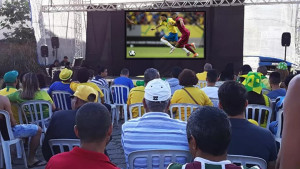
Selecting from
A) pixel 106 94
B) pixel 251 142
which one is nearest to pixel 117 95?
pixel 106 94

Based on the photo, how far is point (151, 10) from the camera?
13625mm

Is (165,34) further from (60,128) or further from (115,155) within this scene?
(60,128)

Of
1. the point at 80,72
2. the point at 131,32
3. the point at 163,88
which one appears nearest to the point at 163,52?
the point at 131,32

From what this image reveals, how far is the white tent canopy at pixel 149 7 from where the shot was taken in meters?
12.7

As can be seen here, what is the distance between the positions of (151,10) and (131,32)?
3.82 ft

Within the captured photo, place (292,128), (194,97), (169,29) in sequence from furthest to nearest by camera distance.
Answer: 1. (169,29)
2. (194,97)
3. (292,128)

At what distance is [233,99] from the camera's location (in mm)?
2383

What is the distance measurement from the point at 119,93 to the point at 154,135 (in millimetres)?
4184

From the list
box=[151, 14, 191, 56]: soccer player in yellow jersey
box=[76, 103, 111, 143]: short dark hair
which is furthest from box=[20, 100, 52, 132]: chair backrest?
box=[151, 14, 191, 56]: soccer player in yellow jersey

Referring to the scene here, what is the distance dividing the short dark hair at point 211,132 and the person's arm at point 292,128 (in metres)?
0.28

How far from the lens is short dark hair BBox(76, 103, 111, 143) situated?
5.78 ft

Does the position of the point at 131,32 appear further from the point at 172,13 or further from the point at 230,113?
the point at 230,113

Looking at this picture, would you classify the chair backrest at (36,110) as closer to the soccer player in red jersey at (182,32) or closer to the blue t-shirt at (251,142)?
the blue t-shirt at (251,142)

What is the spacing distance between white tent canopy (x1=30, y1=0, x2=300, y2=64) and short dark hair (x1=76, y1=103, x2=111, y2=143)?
10.3m
